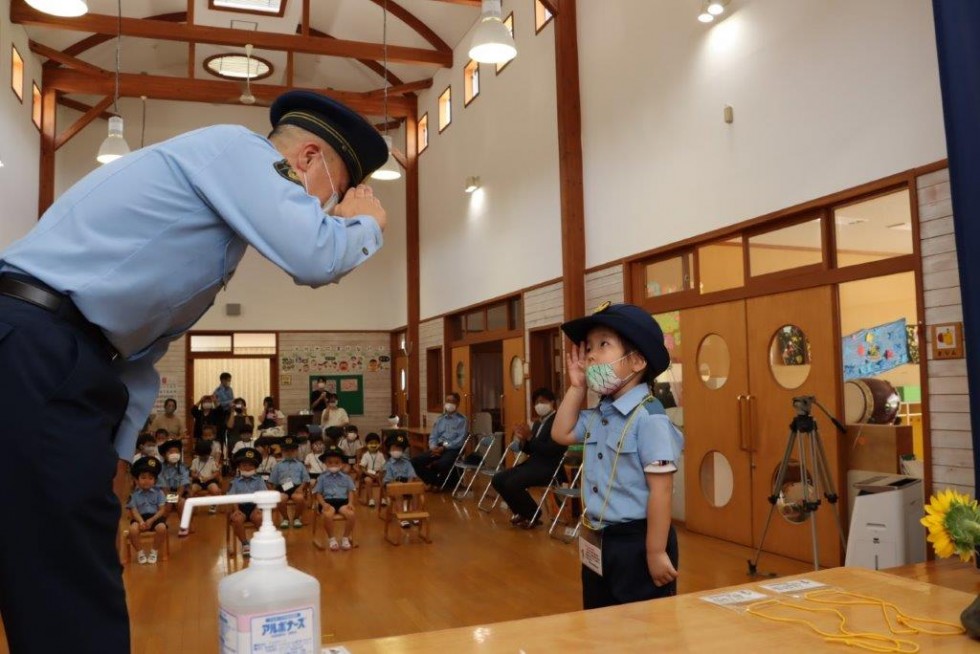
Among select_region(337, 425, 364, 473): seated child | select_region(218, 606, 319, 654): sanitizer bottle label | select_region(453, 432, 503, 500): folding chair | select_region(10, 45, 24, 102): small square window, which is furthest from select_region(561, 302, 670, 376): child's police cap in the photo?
select_region(10, 45, 24, 102): small square window

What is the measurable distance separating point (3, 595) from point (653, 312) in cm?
668

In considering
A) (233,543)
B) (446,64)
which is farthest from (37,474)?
(446,64)

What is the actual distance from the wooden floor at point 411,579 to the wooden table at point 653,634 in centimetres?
296

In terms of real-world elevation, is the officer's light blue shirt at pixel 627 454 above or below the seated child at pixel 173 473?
above

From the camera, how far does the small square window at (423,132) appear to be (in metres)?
14.1

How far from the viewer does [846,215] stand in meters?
5.19

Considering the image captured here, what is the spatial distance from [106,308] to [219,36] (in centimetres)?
1146

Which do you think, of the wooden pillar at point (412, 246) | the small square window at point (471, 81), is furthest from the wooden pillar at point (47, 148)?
the small square window at point (471, 81)

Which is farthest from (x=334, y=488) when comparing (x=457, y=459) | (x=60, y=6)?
(x=60, y=6)

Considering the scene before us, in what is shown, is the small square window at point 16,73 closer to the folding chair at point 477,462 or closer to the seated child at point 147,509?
the seated child at point 147,509

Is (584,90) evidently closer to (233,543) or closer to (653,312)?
(653,312)

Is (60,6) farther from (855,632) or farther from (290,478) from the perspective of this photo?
(855,632)

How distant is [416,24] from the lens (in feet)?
40.6

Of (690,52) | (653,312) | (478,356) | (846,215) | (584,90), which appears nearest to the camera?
(846,215)
